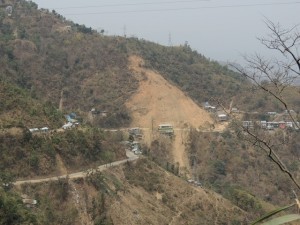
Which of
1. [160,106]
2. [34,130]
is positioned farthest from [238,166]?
[34,130]

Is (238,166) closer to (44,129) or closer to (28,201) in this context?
(44,129)

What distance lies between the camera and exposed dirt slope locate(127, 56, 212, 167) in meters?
49.3

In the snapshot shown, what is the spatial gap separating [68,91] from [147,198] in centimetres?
2354

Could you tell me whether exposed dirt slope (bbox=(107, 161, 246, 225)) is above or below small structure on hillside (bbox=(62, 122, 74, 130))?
below

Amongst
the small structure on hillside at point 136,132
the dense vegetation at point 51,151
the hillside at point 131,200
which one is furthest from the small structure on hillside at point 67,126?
the small structure on hillside at point 136,132

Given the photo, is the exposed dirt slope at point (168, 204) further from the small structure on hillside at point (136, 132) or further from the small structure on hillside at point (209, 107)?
the small structure on hillside at point (209, 107)

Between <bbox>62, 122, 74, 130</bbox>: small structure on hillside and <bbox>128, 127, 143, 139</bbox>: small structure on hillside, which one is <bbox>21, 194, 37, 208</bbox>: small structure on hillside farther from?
<bbox>128, 127, 143, 139</bbox>: small structure on hillside

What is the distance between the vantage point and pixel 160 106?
50969mm

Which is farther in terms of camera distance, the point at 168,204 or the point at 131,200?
the point at 168,204

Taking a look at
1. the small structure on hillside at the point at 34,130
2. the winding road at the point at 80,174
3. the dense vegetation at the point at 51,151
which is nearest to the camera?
the winding road at the point at 80,174

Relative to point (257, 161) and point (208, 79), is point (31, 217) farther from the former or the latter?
point (208, 79)

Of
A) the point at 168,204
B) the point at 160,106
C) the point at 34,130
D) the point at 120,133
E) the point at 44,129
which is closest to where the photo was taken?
the point at 34,130

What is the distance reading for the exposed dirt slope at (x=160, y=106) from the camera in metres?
49.3

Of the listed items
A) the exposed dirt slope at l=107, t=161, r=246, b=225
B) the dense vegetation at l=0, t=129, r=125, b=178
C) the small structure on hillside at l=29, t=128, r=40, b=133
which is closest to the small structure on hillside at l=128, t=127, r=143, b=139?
the dense vegetation at l=0, t=129, r=125, b=178
